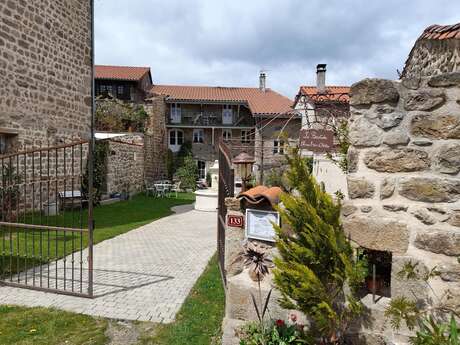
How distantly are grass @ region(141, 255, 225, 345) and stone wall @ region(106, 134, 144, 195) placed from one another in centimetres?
1089

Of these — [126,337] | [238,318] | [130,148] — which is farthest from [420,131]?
[130,148]

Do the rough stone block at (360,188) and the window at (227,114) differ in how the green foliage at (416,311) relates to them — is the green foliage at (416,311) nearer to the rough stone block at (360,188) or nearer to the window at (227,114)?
the rough stone block at (360,188)

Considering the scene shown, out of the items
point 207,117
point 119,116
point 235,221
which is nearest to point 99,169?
point 119,116

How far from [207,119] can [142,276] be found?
22040 mm

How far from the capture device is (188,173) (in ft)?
77.3

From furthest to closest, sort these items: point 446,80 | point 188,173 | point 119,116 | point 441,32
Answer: point 188,173 → point 119,116 → point 441,32 → point 446,80

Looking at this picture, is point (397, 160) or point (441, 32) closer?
point (397, 160)

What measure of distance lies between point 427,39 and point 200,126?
76.1 feet

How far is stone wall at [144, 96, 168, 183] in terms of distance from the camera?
2097 centimetres

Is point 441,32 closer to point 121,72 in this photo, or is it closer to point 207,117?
point 207,117

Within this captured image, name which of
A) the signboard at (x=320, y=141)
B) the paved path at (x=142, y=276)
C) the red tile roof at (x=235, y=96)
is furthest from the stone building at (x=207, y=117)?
the signboard at (x=320, y=141)

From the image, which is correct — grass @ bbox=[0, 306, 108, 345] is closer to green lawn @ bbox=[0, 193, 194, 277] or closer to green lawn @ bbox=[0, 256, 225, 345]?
green lawn @ bbox=[0, 256, 225, 345]

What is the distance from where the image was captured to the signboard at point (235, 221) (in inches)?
155

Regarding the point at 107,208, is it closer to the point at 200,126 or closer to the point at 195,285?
the point at 195,285
